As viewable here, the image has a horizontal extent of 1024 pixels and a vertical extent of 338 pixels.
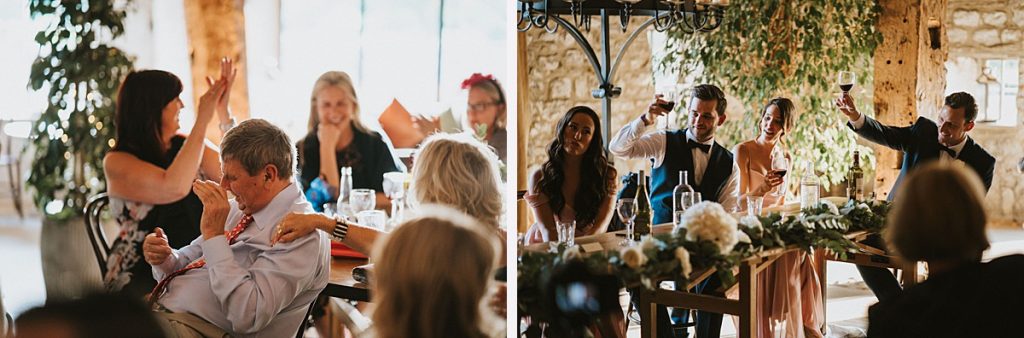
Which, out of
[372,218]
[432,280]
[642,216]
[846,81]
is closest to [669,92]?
[846,81]

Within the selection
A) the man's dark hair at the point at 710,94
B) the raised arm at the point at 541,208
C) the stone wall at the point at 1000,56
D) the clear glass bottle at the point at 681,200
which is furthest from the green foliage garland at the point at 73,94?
the stone wall at the point at 1000,56

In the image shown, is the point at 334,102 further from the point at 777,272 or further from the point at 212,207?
the point at 777,272

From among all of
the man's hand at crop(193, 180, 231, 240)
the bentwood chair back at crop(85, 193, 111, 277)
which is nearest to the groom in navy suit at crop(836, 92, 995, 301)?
the man's hand at crop(193, 180, 231, 240)

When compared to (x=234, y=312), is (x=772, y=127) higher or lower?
higher

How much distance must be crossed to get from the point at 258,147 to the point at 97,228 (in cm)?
43

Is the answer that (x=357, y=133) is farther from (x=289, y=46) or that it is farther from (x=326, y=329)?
(x=326, y=329)

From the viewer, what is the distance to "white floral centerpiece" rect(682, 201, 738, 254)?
303 centimetres

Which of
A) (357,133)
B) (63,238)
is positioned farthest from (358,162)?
(63,238)

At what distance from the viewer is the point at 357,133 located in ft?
8.12

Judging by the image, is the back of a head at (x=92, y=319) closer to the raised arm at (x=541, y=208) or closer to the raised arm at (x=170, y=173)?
the raised arm at (x=170, y=173)

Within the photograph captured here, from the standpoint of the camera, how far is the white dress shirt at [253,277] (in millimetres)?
2338

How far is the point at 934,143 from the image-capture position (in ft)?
14.3

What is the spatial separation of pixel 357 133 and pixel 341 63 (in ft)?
0.63

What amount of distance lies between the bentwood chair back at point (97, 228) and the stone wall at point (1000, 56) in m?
3.50
